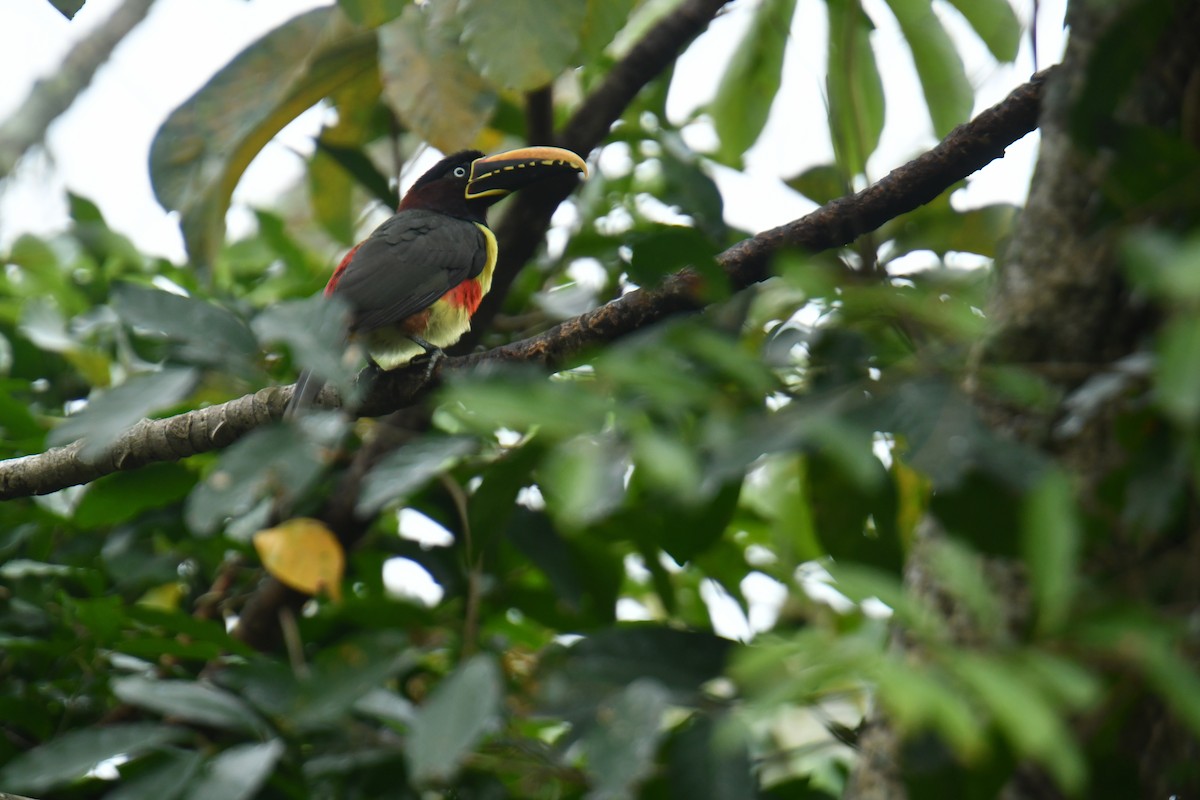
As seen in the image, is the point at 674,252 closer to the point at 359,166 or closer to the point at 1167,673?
the point at 1167,673

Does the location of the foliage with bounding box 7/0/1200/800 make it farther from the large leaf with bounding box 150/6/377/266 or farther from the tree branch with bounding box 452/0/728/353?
the tree branch with bounding box 452/0/728/353

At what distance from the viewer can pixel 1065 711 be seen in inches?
53.8

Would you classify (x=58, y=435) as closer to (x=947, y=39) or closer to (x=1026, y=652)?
(x=1026, y=652)

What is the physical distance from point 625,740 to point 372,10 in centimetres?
161

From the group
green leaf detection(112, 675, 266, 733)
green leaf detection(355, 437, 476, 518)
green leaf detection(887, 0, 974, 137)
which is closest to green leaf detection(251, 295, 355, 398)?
green leaf detection(355, 437, 476, 518)

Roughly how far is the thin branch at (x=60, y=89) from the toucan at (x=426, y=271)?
2589 millimetres

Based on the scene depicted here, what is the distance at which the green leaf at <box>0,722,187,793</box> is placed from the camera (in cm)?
190

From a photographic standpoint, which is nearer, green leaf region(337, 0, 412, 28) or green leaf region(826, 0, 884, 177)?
green leaf region(337, 0, 412, 28)

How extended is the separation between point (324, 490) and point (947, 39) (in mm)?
1995

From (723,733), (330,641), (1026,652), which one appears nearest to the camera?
(1026,652)

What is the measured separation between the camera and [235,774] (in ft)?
5.93

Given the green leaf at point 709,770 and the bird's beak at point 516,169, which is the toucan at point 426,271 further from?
the green leaf at point 709,770

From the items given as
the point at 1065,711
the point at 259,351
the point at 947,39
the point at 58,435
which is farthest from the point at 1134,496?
the point at 947,39

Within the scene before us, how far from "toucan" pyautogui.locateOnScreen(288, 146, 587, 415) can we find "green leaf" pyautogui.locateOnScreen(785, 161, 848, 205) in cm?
61
